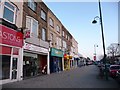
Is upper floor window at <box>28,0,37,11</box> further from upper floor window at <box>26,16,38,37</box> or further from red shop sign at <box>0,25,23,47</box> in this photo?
red shop sign at <box>0,25,23,47</box>

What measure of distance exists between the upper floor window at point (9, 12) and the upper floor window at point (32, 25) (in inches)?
118

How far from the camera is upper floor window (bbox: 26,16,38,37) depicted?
61.4 ft

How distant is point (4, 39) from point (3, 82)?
322cm

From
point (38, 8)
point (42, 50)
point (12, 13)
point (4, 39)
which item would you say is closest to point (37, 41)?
point (42, 50)

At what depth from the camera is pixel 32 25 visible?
19641mm

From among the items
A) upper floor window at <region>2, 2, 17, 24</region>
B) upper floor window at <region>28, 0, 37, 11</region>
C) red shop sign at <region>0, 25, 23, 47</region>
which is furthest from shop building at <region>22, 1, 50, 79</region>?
upper floor window at <region>2, 2, 17, 24</region>

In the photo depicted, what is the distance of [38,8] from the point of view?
2209 centimetres

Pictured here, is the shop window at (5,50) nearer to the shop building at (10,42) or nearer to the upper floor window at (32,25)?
the shop building at (10,42)

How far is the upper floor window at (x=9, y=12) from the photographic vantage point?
14.2m

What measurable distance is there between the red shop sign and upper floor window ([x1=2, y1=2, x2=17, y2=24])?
0.95 meters

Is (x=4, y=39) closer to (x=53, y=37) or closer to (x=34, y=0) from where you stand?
(x=34, y=0)

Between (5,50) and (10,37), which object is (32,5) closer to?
(10,37)

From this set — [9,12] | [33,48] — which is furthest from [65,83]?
[9,12]

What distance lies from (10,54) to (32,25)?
5.71 meters
